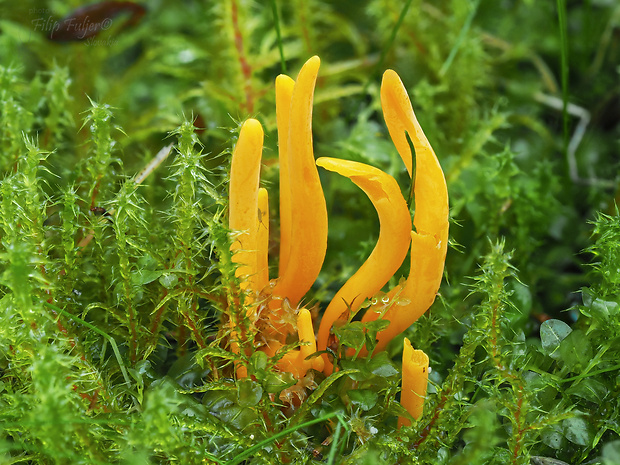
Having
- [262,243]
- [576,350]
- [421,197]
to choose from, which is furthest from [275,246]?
[576,350]

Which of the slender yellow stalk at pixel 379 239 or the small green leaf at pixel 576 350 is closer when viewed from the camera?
the slender yellow stalk at pixel 379 239

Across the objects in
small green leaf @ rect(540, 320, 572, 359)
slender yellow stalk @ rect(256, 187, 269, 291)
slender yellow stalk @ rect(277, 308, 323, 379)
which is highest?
slender yellow stalk @ rect(256, 187, 269, 291)

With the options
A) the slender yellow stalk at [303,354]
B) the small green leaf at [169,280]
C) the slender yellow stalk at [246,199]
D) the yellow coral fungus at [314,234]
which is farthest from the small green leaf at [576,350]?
the small green leaf at [169,280]

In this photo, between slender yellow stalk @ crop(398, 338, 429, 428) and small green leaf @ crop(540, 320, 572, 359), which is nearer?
slender yellow stalk @ crop(398, 338, 429, 428)

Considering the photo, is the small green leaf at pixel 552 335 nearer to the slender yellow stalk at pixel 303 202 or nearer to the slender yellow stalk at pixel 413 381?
the slender yellow stalk at pixel 413 381

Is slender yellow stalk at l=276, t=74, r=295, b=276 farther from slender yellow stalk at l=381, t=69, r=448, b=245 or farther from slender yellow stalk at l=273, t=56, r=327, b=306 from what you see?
slender yellow stalk at l=381, t=69, r=448, b=245

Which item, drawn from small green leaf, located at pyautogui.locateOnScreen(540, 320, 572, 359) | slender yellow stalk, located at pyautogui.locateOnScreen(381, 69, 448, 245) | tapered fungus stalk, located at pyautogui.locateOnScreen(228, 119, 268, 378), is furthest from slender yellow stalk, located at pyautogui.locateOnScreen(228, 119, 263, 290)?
small green leaf, located at pyautogui.locateOnScreen(540, 320, 572, 359)
